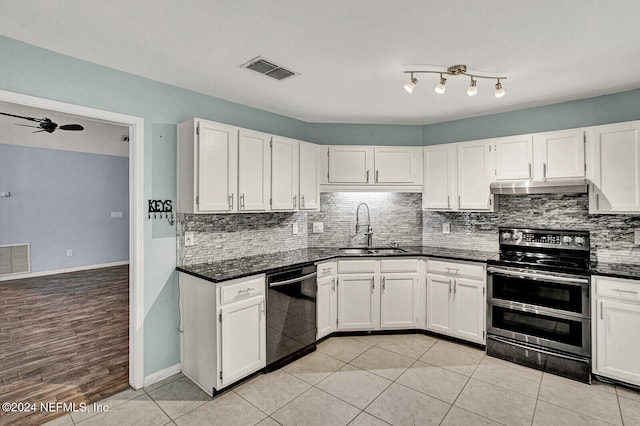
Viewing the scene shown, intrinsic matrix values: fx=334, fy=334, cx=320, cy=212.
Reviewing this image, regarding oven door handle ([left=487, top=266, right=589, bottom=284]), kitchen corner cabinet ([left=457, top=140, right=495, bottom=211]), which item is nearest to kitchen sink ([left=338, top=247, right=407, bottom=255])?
kitchen corner cabinet ([left=457, top=140, right=495, bottom=211])

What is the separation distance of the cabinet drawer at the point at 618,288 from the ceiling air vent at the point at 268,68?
306 cm

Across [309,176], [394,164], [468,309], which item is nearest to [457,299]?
[468,309]

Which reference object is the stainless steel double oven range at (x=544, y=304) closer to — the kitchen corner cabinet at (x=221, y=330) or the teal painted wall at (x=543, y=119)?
the teal painted wall at (x=543, y=119)

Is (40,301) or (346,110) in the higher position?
(346,110)

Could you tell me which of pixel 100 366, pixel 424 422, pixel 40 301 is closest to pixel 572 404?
pixel 424 422

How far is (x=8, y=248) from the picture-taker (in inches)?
240

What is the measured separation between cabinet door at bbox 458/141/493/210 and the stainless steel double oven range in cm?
56

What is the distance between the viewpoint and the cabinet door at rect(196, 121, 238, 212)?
2.78m

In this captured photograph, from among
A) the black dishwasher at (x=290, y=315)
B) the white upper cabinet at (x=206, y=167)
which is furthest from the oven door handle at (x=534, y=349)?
the white upper cabinet at (x=206, y=167)

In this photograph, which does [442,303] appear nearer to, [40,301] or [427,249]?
[427,249]

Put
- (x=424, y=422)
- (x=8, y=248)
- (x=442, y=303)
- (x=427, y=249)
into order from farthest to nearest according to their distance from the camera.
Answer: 1. (x=8, y=248)
2. (x=427, y=249)
3. (x=442, y=303)
4. (x=424, y=422)

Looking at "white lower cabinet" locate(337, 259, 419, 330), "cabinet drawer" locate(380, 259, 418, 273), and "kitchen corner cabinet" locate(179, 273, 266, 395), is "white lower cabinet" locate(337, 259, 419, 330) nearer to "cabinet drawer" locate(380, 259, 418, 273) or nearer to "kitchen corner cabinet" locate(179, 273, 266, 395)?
"cabinet drawer" locate(380, 259, 418, 273)

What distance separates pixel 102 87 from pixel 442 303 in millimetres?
3700

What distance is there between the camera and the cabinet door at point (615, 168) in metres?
2.84
